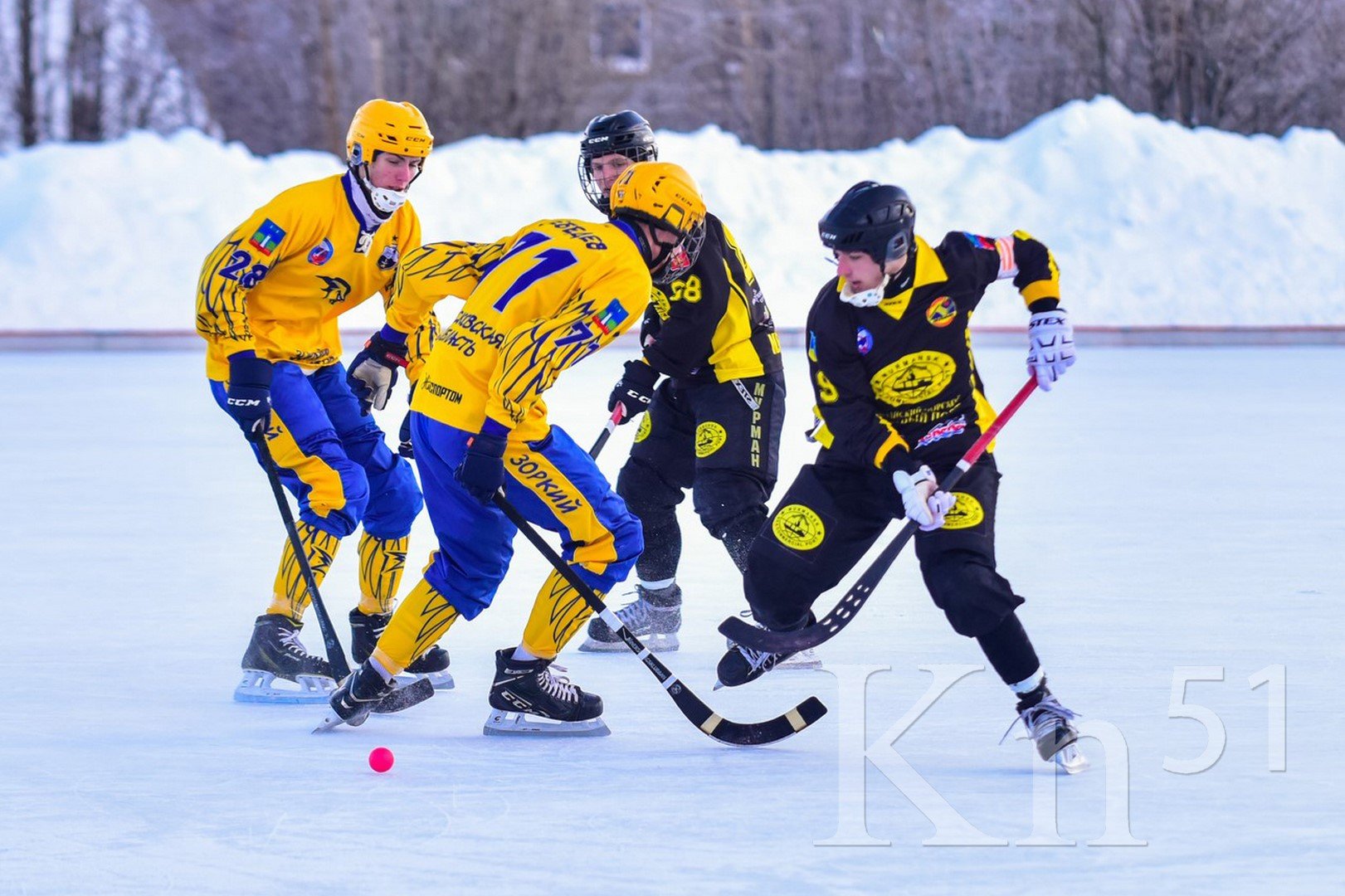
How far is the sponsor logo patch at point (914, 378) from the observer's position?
3631 millimetres

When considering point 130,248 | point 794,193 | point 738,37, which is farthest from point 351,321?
point 738,37

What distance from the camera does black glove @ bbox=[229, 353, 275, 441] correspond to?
13.4 feet

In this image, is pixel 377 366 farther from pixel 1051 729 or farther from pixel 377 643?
pixel 1051 729

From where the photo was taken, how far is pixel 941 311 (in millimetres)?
3609

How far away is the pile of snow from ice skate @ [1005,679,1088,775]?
11321mm

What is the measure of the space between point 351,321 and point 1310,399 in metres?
7.91

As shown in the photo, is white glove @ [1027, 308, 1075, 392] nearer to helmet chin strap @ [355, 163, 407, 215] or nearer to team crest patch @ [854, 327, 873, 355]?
team crest patch @ [854, 327, 873, 355]

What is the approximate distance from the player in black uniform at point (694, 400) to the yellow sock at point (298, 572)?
2.47 ft

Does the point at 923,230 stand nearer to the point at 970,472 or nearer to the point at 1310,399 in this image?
the point at 1310,399

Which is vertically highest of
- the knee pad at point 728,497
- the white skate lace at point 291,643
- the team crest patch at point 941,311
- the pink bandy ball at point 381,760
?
the team crest patch at point 941,311

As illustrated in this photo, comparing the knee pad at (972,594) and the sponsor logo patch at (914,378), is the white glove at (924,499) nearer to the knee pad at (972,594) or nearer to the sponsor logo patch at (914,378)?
the knee pad at (972,594)

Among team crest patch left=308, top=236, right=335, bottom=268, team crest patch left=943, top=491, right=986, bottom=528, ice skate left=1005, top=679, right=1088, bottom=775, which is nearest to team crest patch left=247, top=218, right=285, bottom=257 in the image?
team crest patch left=308, top=236, right=335, bottom=268

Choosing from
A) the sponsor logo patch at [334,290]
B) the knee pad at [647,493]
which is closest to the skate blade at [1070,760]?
the knee pad at [647,493]

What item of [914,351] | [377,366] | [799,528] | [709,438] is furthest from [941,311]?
[377,366]
